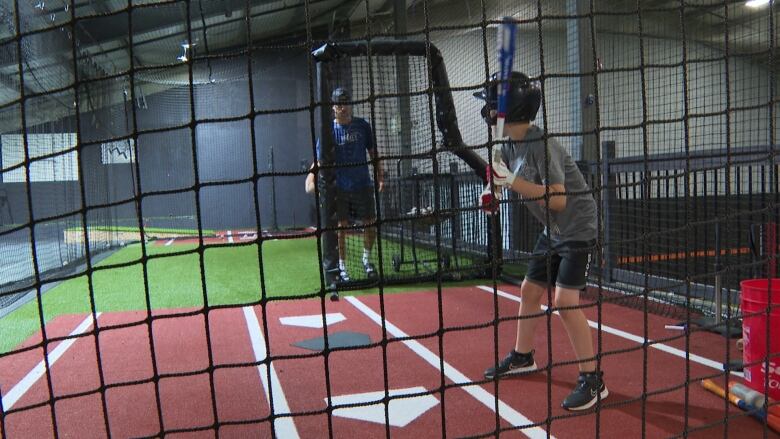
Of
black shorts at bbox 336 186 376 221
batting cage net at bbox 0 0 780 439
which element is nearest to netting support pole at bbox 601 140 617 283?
batting cage net at bbox 0 0 780 439

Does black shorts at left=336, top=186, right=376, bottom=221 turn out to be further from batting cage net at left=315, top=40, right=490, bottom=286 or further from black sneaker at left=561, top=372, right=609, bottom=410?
black sneaker at left=561, top=372, right=609, bottom=410

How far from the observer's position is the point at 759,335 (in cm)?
225

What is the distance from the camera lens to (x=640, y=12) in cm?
183

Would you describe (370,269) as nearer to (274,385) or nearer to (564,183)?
(274,385)

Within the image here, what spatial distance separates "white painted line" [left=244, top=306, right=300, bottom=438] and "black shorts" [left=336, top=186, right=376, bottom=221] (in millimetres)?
1172

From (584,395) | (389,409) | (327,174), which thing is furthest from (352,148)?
(584,395)

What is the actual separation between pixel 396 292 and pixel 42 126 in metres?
4.94

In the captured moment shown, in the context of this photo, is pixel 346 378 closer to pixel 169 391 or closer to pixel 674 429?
pixel 169 391

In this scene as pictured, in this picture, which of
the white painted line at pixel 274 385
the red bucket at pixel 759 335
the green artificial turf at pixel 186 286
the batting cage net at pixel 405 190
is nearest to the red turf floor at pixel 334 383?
the white painted line at pixel 274 385

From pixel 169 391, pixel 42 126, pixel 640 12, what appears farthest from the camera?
pixel 42 126

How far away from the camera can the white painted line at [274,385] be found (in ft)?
7.23

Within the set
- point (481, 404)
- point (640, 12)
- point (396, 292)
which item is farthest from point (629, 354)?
point (396, 292)

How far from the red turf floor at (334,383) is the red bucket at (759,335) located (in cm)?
17

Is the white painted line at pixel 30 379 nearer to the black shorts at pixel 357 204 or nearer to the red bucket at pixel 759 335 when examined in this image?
the black shorts at pixel 357 204
